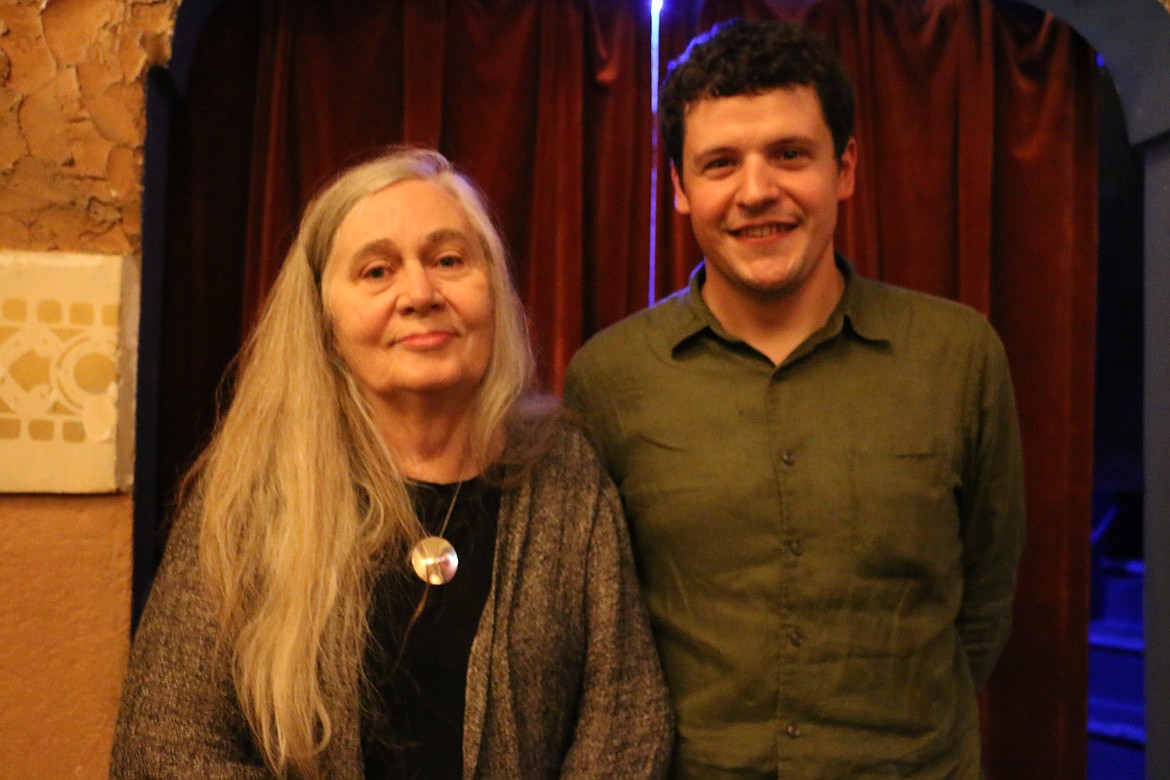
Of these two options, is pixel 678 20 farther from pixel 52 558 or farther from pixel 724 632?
pixel 52 558

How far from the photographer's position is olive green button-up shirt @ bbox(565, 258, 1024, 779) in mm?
1287

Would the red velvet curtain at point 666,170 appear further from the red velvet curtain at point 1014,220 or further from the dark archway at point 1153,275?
the dark archway at point 1153,275

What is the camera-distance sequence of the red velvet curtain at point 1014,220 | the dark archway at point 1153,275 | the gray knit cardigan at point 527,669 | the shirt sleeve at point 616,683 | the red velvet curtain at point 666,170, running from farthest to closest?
the red velvet curtain at point 1014,220 < the red velvet curtain at point 666,170 < the dark archway at point 1153,275 < the shirt sleeve at point 616,683 < the gray knit cardigan at point 527,669

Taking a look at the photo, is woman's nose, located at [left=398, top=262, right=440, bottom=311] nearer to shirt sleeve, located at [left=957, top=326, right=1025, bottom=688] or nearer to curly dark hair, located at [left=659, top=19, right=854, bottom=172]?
curly dark hair, located at [left=659, top=19, right=854, bottom=172]

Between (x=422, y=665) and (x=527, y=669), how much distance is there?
0.14 meters

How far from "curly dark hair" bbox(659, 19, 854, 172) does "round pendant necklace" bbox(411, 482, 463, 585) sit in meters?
0.73

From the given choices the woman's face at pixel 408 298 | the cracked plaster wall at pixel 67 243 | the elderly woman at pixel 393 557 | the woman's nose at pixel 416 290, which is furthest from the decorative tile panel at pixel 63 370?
the woman's nose at pixel 416 290

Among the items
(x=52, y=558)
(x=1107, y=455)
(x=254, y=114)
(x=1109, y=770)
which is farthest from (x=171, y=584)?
(x=1107, y=455)

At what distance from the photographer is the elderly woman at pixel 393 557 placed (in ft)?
3.62

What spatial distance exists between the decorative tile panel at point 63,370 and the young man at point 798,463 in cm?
85

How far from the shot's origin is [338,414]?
1253mm

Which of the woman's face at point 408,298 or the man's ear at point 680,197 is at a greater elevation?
the man's ear at point 680,197

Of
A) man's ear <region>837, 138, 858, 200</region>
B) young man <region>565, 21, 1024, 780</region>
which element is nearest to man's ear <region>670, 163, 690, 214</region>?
young man <region>565, 21, 1024, 780</region>

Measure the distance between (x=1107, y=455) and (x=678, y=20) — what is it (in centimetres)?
379
